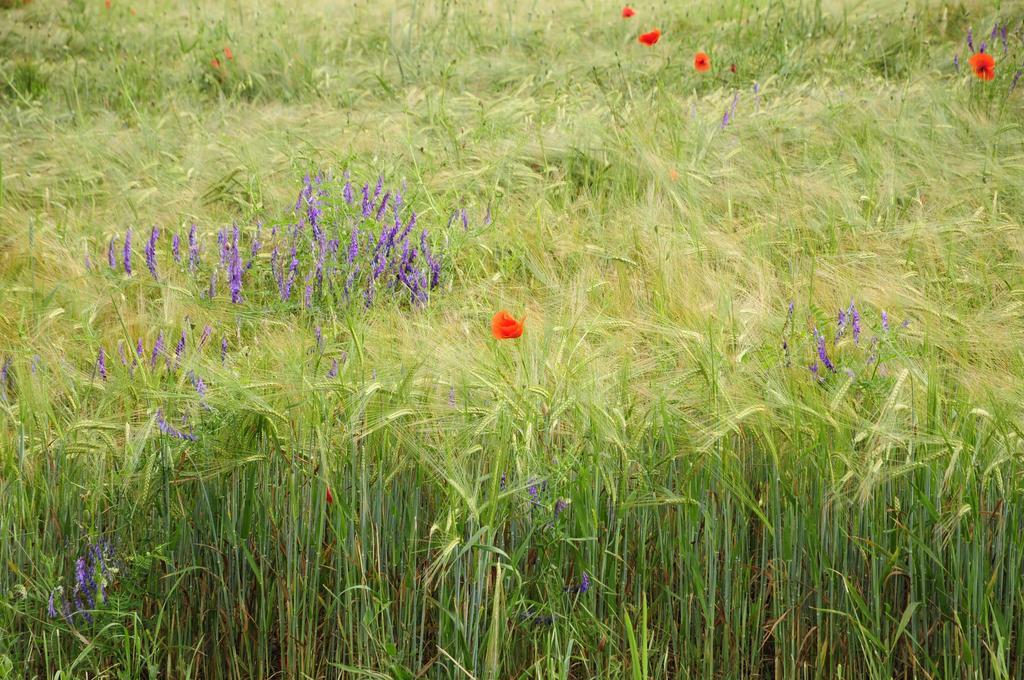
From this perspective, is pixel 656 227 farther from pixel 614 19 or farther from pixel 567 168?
pixel 614 19

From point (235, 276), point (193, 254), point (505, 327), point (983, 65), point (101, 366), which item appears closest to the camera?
point (505, 327)

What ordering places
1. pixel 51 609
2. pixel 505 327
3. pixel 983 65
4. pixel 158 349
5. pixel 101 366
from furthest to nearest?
pixel 983 65, pixel 101 366, pixel 158 349, pixel 505 327, pixel 51 609

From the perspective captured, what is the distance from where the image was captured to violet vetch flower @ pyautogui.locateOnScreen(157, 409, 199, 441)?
1671 mm

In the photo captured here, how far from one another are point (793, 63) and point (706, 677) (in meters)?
3.86

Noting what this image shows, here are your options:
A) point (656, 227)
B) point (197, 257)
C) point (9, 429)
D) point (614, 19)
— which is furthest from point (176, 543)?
point (614, 19)

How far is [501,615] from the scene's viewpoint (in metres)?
1.49

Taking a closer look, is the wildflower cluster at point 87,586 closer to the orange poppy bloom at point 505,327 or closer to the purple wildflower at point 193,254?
the orange poppy bloom at point 505,327

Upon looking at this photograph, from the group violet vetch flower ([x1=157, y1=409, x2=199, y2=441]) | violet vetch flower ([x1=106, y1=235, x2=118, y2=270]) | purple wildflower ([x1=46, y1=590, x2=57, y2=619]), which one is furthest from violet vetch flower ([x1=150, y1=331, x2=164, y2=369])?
violet vetch flower ([x1=106, y1=235, x2=118, y2=270])

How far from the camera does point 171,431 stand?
171 centimetres

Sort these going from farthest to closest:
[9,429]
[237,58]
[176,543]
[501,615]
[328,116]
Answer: [237,58] < [328,116] < [9,429] < [176,543] < [501,615]

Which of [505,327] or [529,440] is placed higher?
[505,327]

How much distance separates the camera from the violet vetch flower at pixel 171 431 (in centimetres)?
167

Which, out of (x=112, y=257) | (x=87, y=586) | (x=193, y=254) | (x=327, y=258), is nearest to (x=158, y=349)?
(x=87, y=586)

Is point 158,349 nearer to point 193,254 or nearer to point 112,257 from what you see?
point 193,254
